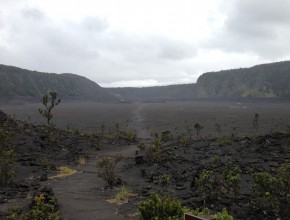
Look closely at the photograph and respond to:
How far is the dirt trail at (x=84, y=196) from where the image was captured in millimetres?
15922

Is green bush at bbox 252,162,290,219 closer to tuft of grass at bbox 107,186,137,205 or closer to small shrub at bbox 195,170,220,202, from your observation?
small shrub at bbox 195,170,220,202

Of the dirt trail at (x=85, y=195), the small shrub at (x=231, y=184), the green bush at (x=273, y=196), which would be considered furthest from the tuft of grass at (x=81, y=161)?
the green bush at (x=273, y=196)

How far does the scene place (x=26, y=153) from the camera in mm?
30484

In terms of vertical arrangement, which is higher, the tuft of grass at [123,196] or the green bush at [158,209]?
the green bush at [158,209]

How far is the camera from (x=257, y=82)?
174m

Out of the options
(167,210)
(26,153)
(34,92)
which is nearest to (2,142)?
(26,153)

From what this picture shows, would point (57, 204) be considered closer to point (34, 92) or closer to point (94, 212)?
point (94, 212)

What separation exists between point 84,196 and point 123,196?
225 cm

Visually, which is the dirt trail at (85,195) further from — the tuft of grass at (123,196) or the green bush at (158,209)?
the green bush at (158,209)

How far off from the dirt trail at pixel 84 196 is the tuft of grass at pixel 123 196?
1.37ft

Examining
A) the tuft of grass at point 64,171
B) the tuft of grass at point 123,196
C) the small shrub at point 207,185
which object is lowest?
the tuft of grass at point 64,171

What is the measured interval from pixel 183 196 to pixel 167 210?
7638 millimetres

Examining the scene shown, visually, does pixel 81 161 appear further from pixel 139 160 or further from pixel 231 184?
pixel 231 184

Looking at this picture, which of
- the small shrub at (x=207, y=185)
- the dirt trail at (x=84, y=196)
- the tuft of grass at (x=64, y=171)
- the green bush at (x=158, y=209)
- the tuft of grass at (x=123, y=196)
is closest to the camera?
the green bush at (x=158, y=209)
